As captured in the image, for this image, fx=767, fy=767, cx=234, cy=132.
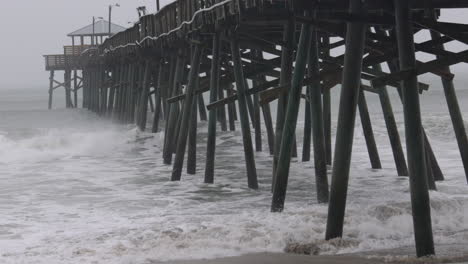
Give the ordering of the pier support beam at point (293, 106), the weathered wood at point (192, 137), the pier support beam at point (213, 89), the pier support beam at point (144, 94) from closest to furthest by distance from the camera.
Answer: the pier support beam at point (293, 106), the pier support beam at point (213, 89), the weathered wood at point (192, 137), the pier support beam at point (144, 94)

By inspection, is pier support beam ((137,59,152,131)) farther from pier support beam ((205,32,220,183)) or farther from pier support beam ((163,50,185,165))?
pier support beam ((205,32,220,183))

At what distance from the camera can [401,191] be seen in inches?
422

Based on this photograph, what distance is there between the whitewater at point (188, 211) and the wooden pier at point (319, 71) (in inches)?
17.0

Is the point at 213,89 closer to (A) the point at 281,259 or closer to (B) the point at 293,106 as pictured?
(B) the point at 293,106

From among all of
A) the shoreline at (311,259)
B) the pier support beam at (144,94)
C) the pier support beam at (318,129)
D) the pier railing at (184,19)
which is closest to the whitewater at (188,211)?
the shoreline at (311,259)

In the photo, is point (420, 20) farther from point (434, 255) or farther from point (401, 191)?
point (401, 191)

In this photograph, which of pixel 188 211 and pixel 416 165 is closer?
pixel 416 165

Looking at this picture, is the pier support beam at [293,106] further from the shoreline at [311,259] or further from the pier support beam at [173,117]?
the pier support beam at [173,117]

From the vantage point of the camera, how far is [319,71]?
9695 millimetres

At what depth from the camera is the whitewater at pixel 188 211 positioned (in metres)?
7.39

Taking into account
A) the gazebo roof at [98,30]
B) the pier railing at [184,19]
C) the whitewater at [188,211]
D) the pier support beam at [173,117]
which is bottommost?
the whitewater at [188,211]

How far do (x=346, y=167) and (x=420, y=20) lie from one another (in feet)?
6.54

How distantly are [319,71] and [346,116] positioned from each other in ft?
9.10

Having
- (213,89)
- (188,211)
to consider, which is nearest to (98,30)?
(213,89)
